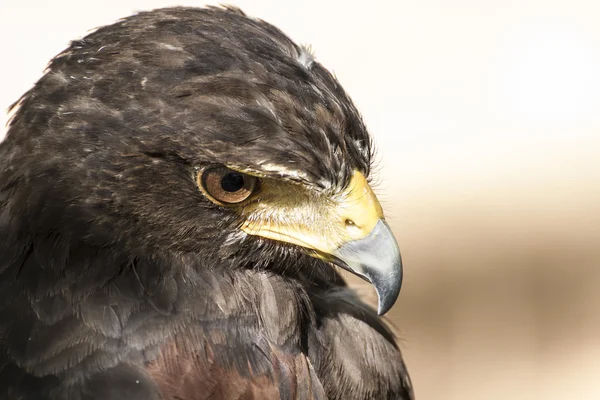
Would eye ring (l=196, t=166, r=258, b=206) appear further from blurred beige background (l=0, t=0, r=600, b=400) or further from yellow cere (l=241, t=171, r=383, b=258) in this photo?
blurred beige background (l=0, t=0, r=600, b=400)

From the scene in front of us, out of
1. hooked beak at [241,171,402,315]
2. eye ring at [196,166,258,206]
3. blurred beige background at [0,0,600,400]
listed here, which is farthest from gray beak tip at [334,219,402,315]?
blurred beige background at [0,0,600,400]

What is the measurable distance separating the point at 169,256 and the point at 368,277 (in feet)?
2.32

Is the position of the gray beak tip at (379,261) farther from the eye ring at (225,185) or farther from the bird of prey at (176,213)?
the eye ring at (225,185)

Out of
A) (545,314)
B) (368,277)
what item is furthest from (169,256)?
(545,314)

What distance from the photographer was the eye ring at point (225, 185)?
3.70m

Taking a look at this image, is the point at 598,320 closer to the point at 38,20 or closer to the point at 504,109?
the point at 504,109

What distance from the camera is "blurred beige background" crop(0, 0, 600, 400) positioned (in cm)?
802

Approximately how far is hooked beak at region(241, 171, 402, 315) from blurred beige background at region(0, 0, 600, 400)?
3.38 meters

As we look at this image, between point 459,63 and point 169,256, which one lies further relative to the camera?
point 459,63

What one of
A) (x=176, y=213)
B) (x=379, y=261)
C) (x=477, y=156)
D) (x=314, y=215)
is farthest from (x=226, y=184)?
(x=477, y=156)

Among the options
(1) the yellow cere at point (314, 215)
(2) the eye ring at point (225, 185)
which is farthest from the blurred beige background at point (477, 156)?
(2) the eye ring at point (225, 185)

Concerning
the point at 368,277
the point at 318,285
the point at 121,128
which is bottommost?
the point at 318,285

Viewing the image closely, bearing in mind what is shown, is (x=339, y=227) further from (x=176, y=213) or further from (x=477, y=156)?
(x=477, y=156)

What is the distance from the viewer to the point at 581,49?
9.59m
